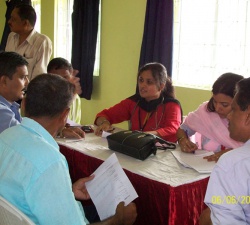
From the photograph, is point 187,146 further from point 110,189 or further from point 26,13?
point 26,13

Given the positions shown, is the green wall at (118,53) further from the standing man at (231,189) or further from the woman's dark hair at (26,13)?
the standing man at (231,189)

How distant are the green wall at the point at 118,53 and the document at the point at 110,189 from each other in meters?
2.49

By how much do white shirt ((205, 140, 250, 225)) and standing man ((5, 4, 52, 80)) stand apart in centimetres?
299

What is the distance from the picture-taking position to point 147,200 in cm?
161

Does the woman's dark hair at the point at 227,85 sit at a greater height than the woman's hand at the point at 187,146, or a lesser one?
greater

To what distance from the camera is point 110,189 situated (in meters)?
1.55

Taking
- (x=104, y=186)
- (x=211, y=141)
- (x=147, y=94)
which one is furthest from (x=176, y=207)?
(x=147, y=94)

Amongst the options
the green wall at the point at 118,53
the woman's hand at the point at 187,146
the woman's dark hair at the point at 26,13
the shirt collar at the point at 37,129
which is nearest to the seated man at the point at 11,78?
the woman's hand at the point at 187,146

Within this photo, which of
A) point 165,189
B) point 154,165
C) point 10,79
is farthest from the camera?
point 10,79

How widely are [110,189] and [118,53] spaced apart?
3.41m

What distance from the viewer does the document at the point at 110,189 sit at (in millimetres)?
1531

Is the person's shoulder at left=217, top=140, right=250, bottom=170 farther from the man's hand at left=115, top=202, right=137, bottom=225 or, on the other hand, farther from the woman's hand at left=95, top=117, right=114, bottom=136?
the woman's hand at left=95, top=117, right=114, bottom=136

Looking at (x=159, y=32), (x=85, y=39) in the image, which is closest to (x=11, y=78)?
(x=159, y=32)

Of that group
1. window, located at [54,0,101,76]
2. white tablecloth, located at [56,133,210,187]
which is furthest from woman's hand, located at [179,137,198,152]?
window, located at [54,0,101,76]
